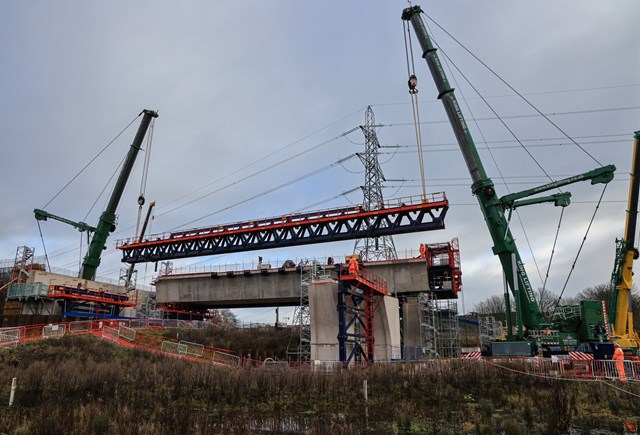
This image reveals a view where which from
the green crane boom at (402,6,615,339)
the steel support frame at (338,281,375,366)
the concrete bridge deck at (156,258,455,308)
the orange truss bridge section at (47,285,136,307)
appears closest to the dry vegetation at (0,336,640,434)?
the steel support frame at (338,281,375,366)

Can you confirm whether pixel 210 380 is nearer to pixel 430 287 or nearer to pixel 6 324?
pixel 430 287

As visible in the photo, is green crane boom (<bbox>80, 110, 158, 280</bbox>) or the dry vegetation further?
green crane boom (<bbox>80, 110, 158, 280</bbox>)

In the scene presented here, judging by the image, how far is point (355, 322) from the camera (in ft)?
99.6

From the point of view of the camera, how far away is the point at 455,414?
583 inches

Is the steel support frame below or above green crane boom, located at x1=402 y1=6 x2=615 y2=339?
below

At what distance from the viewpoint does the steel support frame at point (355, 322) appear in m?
27.4

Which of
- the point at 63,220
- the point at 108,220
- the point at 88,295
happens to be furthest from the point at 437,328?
the point at 63,220

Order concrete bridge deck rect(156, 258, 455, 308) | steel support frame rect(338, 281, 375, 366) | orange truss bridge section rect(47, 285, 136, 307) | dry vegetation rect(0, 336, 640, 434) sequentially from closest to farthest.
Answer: dry vegetation rect(0, 336, 640, 434) < steel support frame rect(338, 281, 375, 366) < concrete bridge deck rect(156, 258, 455, 308) < orange truss bridge section rect(47, 285, 136, 307)

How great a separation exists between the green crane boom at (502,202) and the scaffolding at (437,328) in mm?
8858

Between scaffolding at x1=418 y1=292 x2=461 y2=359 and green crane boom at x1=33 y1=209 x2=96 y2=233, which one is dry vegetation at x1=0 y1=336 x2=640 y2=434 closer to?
scaffolding at x1=418 y1=292 x2=461 y2=359

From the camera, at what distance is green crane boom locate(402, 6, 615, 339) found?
2802 cm

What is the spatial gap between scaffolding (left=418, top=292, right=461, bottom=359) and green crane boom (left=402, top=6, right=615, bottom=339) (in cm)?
886

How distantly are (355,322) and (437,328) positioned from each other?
466 inches

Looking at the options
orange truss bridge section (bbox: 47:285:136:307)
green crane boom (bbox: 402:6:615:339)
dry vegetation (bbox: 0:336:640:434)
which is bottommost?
dry vegetation (bbox: 0:336:640:434)
